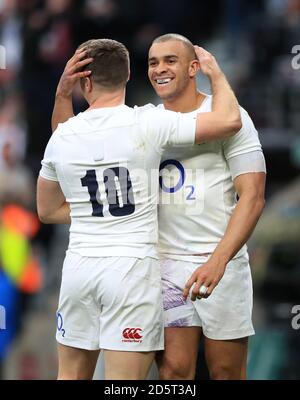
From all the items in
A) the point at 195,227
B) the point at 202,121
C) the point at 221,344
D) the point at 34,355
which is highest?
the point at 202,121

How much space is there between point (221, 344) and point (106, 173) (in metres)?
1.07

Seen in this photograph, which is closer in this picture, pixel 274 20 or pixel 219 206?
pixel 219 206

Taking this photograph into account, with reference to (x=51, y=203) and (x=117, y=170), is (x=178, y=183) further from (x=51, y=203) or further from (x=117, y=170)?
(x=51, y=203)

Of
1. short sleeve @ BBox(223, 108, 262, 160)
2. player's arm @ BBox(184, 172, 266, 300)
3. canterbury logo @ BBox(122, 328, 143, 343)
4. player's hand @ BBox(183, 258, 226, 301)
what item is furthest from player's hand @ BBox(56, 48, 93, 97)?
canterbury logo @ BBox(122, 328, 143, 343)

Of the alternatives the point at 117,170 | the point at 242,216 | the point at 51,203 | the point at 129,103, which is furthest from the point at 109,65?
the point at 129,103

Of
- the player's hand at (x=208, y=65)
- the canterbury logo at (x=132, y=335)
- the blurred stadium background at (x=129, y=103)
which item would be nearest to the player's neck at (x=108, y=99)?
the player's hand at (x=208, y=65)

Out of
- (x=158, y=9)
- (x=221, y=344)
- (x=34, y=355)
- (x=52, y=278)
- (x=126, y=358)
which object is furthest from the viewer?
(x=158, y=9)

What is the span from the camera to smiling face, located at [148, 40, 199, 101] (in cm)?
580

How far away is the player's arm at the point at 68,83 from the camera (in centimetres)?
563

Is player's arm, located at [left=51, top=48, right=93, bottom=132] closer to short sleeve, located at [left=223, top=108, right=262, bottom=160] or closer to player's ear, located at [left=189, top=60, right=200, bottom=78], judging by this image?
player's ear, located at [left=189, top=60, right=200, bottom=78]

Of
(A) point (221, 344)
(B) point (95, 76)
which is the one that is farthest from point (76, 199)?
(A) point (221, 344)

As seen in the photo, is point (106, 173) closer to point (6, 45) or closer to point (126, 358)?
point (126, 358)

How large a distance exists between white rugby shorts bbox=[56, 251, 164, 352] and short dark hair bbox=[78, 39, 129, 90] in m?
0.83

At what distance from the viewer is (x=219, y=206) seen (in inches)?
231
